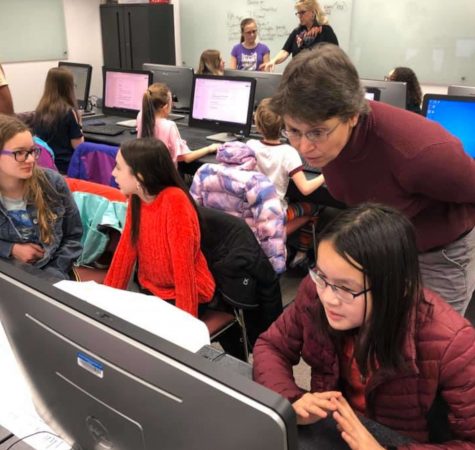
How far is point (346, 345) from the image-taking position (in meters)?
0.97

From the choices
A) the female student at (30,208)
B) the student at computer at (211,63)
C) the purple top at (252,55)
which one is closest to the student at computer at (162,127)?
the student at computer at (211,63)

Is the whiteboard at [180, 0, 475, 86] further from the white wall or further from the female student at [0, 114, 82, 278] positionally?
the female student at [0, 114, 82, 278]

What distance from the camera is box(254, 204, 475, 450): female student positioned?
82cm

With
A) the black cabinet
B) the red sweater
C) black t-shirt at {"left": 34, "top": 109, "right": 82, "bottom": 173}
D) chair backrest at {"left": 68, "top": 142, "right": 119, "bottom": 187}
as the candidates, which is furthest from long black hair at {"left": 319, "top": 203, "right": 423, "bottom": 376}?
the black cabinet

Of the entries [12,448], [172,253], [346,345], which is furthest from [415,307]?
[172,253]

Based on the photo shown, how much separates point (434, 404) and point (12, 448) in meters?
0.75

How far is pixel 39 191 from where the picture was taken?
1.69 m

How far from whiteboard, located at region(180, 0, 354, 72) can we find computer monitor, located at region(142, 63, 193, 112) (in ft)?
5.16

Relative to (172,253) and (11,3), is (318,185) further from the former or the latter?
(11,3)

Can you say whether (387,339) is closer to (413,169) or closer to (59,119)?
(413,169)

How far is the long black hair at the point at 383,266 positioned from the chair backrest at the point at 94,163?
1679 millimetres

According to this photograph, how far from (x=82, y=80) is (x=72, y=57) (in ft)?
8.54

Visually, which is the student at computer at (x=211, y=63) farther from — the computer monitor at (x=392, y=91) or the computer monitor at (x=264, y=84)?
the computer monitor at (x=392, y=91)

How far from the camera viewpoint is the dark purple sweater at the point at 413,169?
1.12m
